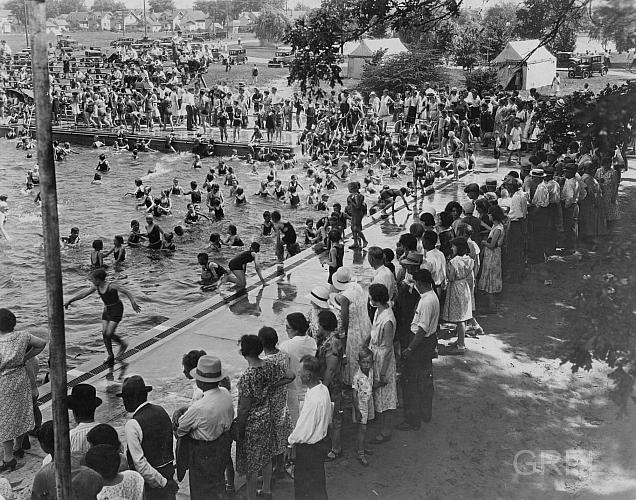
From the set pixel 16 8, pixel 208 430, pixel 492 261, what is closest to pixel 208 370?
pixel 208 430

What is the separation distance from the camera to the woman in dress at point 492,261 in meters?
10.9

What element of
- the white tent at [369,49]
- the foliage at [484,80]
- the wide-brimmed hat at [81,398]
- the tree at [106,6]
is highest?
the tree at [106,6]

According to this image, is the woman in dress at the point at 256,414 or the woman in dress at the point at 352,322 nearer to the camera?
the woman in dress at the point at 256,414

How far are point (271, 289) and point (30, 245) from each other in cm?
914

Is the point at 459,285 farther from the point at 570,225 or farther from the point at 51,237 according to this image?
the point at 51,237

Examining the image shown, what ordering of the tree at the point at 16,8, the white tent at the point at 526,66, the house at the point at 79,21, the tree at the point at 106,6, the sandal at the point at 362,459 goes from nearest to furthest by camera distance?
the sandal at the point at 362,459 < the white tent at the point at 526,66 < the tree at the point at 16,8 < the house at the point at 79,21 < the tree at the point at 106,6

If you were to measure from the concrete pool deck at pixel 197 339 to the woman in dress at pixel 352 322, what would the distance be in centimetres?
144

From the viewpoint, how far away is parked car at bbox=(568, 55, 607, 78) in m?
43.9

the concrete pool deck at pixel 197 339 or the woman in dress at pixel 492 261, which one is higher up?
the woman in dress at pixel 492 261

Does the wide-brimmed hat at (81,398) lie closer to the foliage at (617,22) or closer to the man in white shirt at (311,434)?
the man in white shirt at (311,434)

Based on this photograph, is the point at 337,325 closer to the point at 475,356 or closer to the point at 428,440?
the point at 428,440

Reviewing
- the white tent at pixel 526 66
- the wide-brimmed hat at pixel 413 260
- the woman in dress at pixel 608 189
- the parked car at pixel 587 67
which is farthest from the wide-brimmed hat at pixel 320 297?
the parked car at pixel 587 67

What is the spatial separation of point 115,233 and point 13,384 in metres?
13.5

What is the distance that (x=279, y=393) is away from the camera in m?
6.46
